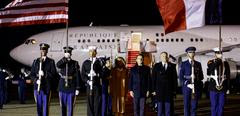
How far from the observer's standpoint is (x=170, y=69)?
11.3 metres

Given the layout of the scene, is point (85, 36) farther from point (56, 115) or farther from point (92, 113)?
point (92, 113)

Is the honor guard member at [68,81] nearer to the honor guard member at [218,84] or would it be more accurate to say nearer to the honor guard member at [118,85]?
the honor guard member at [118,85]

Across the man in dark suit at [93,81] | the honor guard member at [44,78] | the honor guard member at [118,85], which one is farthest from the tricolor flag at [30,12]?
the honor guard member at [44,78]

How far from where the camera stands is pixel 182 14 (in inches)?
403

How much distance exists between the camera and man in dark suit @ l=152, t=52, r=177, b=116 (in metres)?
11.2

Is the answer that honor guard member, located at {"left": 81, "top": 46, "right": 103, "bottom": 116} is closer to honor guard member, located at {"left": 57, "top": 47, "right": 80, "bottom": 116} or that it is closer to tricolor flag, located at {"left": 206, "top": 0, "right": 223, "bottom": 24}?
honor guard member, located at {"left": 57, "top": 47, "right": 80, "bottom": 116}

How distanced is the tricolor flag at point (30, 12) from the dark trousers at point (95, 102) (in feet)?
10.5

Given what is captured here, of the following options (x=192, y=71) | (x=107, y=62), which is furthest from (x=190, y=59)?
(x=107, y=62)

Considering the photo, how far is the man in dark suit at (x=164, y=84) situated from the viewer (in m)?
11.2

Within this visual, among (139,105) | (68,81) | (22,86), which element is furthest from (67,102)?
(22,86)

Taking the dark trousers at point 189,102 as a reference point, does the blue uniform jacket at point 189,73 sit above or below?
above

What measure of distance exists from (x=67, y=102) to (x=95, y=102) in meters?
0.65

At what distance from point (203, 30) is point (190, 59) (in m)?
13.8

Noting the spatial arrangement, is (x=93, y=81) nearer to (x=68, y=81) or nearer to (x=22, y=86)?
(x=68, y=81)
